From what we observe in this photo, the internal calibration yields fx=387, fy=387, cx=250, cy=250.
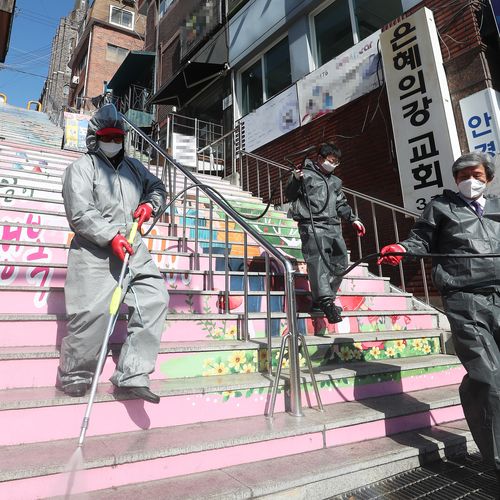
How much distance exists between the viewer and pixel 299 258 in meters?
5.06

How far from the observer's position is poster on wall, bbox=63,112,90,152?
9.47m

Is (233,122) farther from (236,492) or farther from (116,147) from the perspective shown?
(236,492)

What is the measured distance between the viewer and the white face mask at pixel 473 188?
2.32m

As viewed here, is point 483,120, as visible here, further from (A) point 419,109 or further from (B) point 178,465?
(B) point 178,465

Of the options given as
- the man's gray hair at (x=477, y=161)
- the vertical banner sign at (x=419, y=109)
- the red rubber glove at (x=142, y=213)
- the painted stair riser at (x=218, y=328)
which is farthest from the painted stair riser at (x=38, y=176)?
the man's gray hair at (x=477, y=161)

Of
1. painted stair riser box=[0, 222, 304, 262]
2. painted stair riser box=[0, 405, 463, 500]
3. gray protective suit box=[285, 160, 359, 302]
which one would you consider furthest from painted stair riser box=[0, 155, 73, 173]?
painted stair riser box=[0, 405, 463, 500]

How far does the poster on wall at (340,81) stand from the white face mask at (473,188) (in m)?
4.62

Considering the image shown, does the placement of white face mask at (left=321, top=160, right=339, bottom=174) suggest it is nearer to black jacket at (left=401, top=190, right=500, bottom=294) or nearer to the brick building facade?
black jacket at (left=401, top=190, right=500, bottom=294)

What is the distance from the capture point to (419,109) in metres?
5.42

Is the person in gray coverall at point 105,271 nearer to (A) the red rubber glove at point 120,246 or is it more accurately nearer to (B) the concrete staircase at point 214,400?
(A) the red rubber glove at point 120,246

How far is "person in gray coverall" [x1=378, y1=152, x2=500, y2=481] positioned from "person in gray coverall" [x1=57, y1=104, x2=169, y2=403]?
4.84ft

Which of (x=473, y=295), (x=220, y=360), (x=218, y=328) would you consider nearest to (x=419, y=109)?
(x=473, y=295)

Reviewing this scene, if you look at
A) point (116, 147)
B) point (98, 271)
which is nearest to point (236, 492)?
point (98, 271)

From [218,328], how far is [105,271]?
3.84 feet
